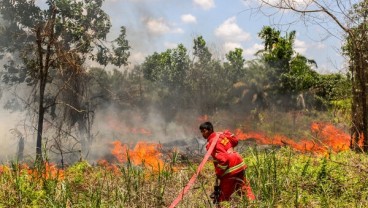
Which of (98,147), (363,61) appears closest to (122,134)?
(98,147)

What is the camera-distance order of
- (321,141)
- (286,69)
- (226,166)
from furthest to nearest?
(286,69) < (321,141) < (226,166)

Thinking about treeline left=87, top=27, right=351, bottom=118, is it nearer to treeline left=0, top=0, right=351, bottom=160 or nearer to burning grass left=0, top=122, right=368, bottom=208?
treeline left=0, top=0, right=351, bottom=160

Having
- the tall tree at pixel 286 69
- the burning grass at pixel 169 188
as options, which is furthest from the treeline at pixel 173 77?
the burning grass at pixel 169 188

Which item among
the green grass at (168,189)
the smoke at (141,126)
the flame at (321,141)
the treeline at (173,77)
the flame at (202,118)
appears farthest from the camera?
the flame at (202,118)

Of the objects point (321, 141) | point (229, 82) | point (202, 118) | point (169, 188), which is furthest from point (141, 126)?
point (169, 188)

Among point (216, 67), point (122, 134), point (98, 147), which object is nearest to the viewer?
point (98, 147)

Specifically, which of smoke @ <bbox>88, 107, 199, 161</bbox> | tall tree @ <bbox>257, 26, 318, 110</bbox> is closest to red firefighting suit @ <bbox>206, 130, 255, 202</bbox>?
smoke @ <bbox>88, 107, 199, 161</bbox>

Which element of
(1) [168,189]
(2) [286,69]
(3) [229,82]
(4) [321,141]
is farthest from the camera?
(3) [229,82]

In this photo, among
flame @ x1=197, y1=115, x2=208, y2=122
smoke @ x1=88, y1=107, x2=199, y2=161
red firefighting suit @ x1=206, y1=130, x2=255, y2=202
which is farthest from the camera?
flame @ x1=197, y1=115, x2=208, y2=122

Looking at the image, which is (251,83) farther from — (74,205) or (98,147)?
(74,205)

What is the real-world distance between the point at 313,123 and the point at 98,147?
1491 cm

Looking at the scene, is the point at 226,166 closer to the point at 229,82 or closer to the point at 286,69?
the point at 286,69

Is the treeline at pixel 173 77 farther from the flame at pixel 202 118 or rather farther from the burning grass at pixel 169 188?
the burning grass at pixel 169 188

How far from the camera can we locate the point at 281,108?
31078 millimetres
